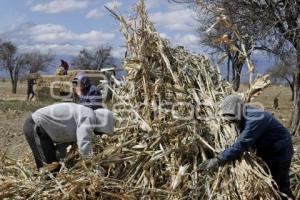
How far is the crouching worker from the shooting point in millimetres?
5512

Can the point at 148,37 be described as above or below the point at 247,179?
above

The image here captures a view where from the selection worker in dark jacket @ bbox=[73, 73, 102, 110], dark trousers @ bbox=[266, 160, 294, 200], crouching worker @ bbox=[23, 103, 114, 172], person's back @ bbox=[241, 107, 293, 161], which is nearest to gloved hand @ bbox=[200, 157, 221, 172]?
person's back @ bbox=[241, 107, 293, 161]

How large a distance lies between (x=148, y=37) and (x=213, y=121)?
133 centimetres

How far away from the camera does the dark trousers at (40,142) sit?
5.85m

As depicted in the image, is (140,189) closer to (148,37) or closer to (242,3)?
(148,37)

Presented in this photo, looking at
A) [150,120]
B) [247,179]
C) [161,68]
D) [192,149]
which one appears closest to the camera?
[247,179]

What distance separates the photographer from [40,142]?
586cm

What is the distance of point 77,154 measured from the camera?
5984 mm

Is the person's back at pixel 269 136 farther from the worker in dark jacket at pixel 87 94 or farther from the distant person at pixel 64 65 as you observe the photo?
the distant person at pixel 64 65

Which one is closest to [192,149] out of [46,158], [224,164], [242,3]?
[224,164]

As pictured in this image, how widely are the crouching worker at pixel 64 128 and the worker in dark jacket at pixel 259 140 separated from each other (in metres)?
1.10

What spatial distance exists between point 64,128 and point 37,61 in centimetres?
5001

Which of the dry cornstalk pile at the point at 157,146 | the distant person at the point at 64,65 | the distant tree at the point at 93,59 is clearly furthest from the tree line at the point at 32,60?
the dry cornstalk pile at the point at 157,146

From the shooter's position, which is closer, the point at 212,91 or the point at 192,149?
the point at 192,149
